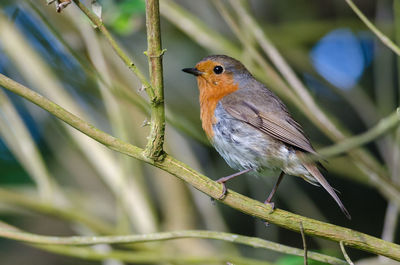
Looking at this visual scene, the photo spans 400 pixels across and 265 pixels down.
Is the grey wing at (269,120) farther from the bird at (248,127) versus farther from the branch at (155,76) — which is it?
the branch at (155,76)

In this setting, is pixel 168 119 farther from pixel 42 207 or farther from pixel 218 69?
pixel 42 207

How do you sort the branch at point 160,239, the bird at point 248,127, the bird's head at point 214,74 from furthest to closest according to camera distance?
the bird's head at point 214,74 → the bird at point 248,127 → the branch at point 160,239

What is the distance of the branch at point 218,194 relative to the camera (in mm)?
1866

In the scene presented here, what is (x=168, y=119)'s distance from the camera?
10.2ft

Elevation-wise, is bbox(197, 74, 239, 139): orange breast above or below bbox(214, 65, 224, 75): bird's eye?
below

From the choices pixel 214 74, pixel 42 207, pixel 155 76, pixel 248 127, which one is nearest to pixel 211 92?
pixel 214 74

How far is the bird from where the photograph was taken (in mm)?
3066

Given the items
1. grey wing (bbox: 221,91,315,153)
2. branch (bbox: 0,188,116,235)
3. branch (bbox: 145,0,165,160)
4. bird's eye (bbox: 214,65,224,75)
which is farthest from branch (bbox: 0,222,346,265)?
bird's eye (bbox: 214,65,224,75)

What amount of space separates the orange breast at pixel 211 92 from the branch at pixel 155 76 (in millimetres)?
1358

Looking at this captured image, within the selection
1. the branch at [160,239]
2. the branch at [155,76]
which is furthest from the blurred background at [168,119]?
the branch at [155,76]

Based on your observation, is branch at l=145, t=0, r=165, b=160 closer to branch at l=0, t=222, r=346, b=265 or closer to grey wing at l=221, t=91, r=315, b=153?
branch at l=0, t=222, r=346, b=265

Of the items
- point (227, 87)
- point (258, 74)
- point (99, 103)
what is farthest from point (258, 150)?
point (99, 103)

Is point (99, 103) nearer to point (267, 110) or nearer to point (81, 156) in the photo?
point (81, 156)

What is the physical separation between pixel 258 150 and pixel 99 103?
2195 millimetres
